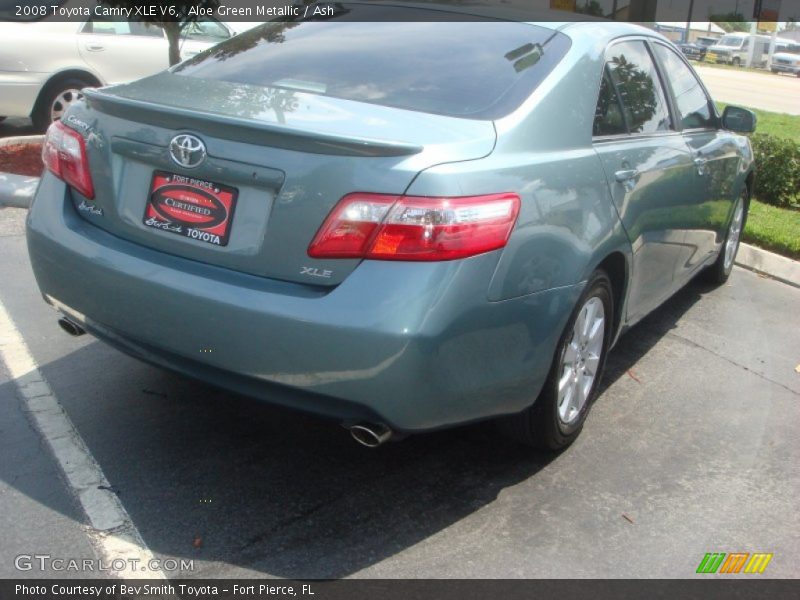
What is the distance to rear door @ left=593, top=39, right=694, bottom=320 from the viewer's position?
378 centimetres

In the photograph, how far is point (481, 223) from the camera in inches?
114

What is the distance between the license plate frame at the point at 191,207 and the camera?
3002 mm

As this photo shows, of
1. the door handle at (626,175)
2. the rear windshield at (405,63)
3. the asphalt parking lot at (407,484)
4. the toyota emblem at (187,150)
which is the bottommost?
the asphalt parking lot at (407,484)

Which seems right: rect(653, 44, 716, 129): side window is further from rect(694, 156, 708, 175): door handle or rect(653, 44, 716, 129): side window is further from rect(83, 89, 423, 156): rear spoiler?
rect(83, 89, 423, 156): rear spoiler

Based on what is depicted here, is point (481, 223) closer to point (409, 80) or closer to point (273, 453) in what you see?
point (409, 80)

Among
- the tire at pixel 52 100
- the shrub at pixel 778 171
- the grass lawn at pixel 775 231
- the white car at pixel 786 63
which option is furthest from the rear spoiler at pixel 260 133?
the white car at pixel 786 63

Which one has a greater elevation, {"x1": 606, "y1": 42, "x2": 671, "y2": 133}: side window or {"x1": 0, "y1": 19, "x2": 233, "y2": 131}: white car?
{"x1": 606, "y1": 42, "x2": 671, "y2": 133}: side window

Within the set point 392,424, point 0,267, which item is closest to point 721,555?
point 392,424

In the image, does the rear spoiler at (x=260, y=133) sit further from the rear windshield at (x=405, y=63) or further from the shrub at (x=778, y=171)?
the shrub at (x=778, y=171)

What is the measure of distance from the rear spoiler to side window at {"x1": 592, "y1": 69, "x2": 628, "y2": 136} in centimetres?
114

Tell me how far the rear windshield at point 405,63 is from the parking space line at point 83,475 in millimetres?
1473

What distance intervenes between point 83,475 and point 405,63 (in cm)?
191

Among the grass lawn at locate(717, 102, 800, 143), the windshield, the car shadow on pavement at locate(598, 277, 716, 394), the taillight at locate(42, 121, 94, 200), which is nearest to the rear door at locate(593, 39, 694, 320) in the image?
the car shadow on pavement at locate(598, 277, 716, 394)

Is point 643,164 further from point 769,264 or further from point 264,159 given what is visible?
point 769,264
